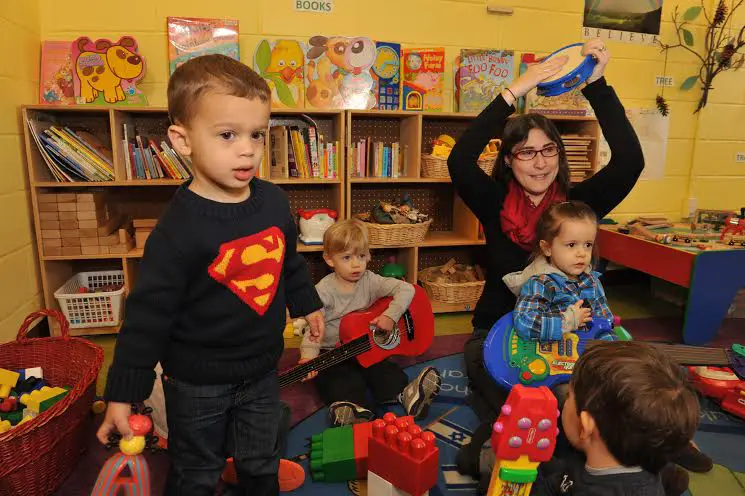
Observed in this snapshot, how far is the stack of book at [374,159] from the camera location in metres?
3.13

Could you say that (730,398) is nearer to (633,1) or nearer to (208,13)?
(633,1)

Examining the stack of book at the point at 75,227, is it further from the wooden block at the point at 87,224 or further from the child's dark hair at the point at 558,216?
the child's dark hair at the point at 558,216

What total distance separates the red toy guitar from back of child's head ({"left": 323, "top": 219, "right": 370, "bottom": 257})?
0.28 metres

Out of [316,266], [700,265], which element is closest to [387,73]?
[316,266]

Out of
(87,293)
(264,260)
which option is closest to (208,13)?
(87,293)

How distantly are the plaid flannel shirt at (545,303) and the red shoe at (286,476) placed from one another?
0.85 meters

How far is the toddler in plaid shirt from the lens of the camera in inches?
66.6

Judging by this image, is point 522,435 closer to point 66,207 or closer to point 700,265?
point 700,265

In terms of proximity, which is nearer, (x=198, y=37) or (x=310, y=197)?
(x=198, y=37)

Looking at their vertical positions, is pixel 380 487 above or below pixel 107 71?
below

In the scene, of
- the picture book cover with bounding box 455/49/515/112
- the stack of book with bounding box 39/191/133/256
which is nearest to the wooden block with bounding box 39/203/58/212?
the stack of book with bounding box 39/191/133/256

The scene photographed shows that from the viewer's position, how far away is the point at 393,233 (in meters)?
3.04

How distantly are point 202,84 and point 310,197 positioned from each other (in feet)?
7.66

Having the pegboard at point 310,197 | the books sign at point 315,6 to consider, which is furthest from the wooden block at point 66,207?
the books sign at point 315,6
